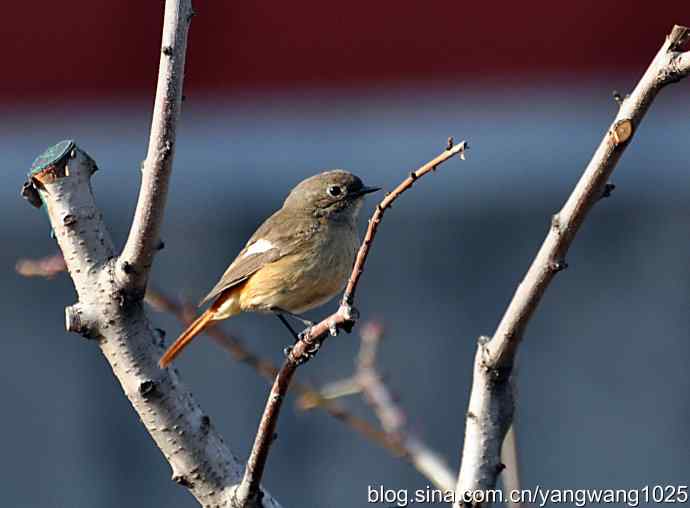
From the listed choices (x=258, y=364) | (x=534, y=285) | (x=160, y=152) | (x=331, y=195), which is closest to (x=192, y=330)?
(x=331, y=195)

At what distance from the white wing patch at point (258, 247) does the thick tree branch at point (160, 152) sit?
6.09 feet

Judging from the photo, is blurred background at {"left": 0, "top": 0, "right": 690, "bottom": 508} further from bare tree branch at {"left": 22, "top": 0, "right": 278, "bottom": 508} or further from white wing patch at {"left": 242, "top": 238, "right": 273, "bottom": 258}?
bare tree branch at {"left": 22, "top": 0, "right": 278, "bottom": 508}

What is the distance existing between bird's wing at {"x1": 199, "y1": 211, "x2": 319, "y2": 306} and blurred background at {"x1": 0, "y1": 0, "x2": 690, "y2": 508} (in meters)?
2.72

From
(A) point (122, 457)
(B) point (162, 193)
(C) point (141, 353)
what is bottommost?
(C) point (141, 353)

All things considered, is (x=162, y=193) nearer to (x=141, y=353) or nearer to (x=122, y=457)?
(x=141, y=353)

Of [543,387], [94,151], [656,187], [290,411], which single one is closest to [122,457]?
[290,411]

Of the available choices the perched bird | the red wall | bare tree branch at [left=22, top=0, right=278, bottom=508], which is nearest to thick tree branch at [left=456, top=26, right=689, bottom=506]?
bare tree branch at [left=22, top=0, right=278, bottom=508]

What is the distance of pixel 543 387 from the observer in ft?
24.6

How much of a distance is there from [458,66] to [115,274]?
15.9ft

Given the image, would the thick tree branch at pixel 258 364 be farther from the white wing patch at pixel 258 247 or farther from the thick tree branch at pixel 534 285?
the white wing patch at pixel 258 247

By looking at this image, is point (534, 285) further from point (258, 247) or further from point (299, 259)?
point (258, 247)

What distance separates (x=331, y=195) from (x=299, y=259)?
375 mm

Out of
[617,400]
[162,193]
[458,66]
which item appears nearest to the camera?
[162,193]

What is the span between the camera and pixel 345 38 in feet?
23.1
